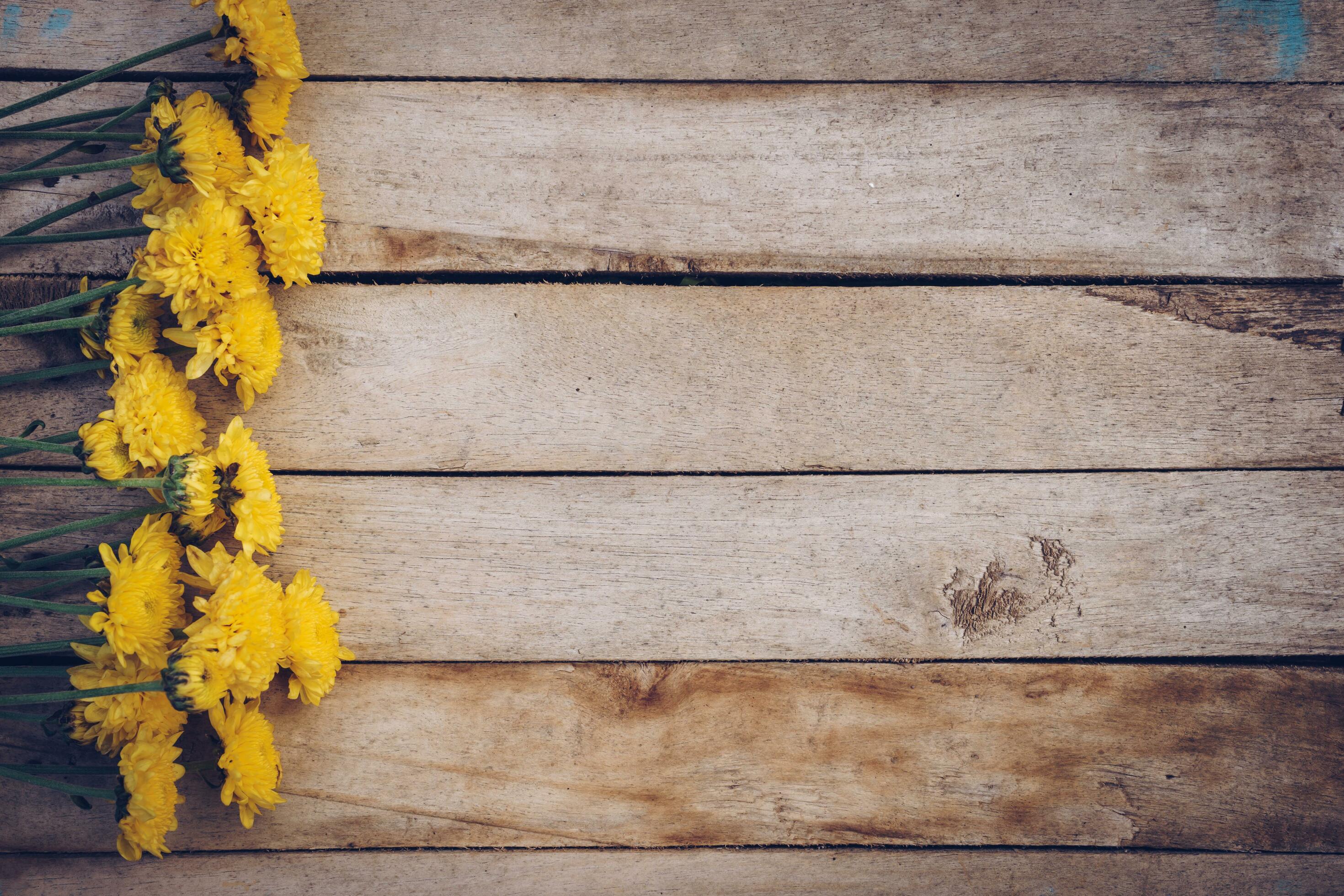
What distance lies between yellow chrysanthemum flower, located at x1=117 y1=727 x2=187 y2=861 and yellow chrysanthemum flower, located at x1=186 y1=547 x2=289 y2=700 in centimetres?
8

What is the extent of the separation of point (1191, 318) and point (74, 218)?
1.13m

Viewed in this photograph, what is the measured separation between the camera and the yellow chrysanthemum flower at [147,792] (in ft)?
2.11

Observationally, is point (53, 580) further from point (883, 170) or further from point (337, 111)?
point (883, 170)

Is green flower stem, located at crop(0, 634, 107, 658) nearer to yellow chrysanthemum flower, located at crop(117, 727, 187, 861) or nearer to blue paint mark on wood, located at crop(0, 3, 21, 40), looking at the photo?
yellow chrysanthemum flower, located at crop(117, 727, 187, 861)

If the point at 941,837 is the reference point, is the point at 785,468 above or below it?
above

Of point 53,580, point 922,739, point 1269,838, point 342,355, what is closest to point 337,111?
point 342,355

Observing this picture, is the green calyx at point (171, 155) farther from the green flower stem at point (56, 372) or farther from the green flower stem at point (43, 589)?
the green flower stem at point (43, 589)

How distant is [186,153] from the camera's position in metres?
0.63

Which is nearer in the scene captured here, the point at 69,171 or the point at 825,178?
the point at 69,171

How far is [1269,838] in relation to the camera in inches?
31.3

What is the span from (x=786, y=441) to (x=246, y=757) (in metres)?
0.58

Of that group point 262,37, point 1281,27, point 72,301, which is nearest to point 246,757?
point 72,301

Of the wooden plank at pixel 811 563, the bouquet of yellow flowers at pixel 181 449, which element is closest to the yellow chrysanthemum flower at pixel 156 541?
the bouquet of yellow flowers at pixel 181 449

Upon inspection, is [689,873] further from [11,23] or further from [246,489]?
[11,23]
